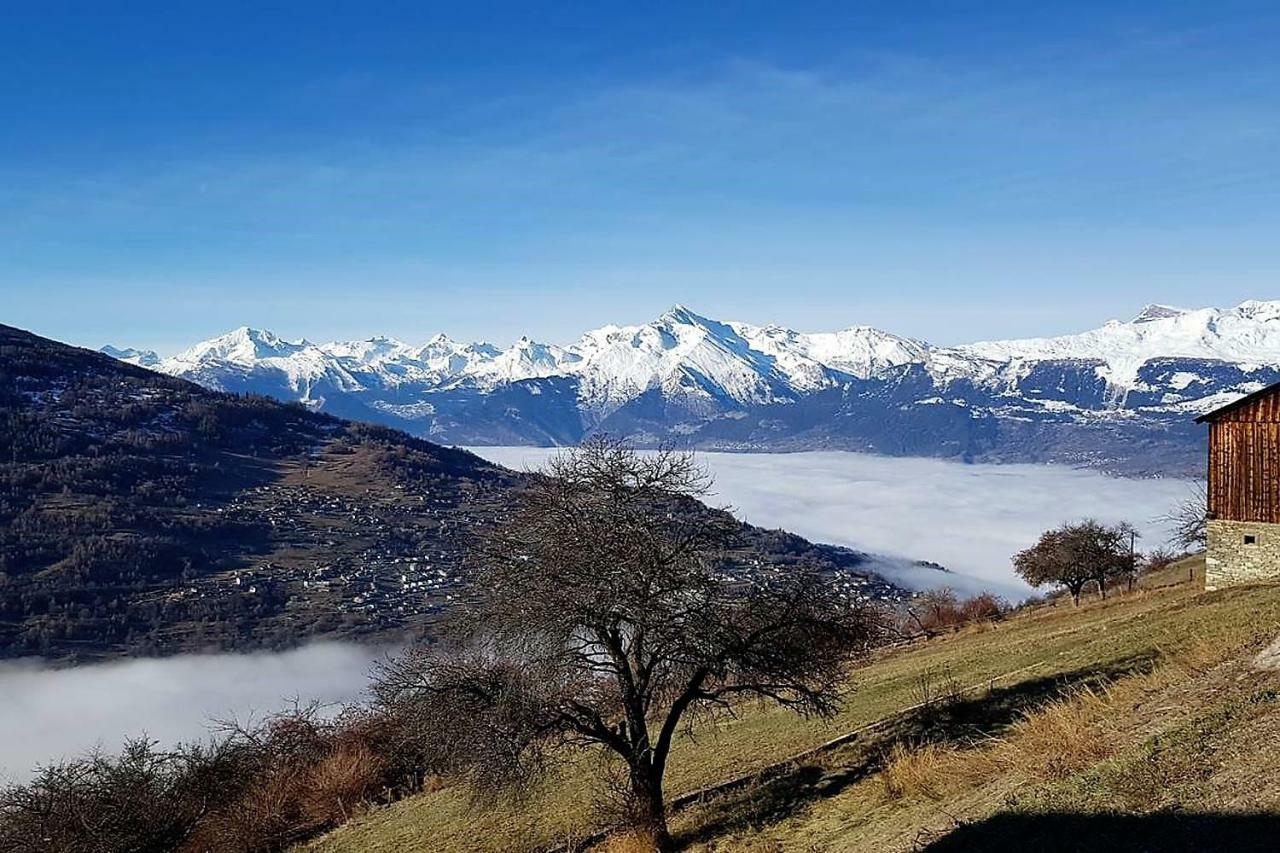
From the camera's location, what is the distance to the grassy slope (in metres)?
10.4

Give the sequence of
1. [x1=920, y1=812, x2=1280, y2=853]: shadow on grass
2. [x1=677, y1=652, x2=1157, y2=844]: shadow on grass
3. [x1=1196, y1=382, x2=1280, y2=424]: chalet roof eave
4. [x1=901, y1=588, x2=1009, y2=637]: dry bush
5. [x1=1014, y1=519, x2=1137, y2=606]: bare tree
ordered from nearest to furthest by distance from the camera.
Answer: [x1=920, y1=812, x2=1280, y2=853]: shadow on grass → [x1=677, y1=652, x2=1157, y2=844]: shadow on grass → [x1=1196, y1=382, x2=1280, y2=424]: chalet roof eave → [x1=1014, y1=519, x2=1137, y2=606]: bare tree → [x1=901, y1=588, x2=1009, y2=637]: dry bush

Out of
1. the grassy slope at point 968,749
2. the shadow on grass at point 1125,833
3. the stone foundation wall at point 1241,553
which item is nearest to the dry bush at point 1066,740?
the grassy slope at point 968,749

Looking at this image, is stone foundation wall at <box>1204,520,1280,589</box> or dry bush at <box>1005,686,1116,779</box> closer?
dry bush at <box>1005,686,1116,779</box>

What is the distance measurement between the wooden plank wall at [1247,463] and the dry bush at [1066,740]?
1126 inches

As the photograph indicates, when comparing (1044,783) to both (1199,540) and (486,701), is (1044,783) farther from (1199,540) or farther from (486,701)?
(1199,540)

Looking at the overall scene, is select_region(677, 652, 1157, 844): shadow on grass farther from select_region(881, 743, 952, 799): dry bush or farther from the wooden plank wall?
the wooden plank wall

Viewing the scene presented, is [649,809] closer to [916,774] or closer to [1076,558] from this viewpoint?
[916,774]

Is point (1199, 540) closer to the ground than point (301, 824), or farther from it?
farther from it

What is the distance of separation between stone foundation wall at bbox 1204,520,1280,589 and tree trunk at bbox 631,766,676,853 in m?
28.7

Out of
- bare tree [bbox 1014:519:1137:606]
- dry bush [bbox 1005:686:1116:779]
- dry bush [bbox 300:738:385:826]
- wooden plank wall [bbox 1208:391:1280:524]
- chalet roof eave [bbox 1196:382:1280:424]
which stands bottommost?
dry bush [bbox 300:738:385:826]

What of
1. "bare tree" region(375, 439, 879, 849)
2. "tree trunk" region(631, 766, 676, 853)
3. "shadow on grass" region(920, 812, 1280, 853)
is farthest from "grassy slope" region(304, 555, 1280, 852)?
"bare tree" region(375, 439, 879, 849)

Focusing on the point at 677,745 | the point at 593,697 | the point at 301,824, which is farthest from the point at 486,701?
the point at 301,824

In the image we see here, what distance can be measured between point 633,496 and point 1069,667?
43.2ft

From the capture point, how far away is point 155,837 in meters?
26.8
